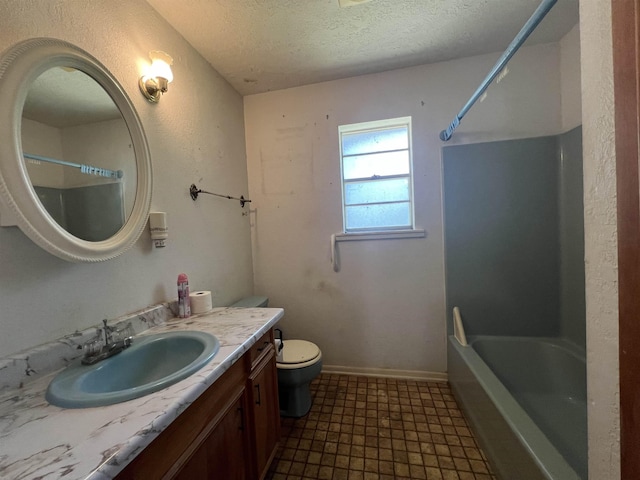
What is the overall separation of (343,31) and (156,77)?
1.10m

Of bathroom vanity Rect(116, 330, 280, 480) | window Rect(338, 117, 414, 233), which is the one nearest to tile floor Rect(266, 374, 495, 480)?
bathroom vanity Rect(116, 330, 280, 480)

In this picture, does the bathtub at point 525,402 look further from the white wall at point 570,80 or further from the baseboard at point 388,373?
the white wall at point 570,80

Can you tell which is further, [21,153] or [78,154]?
[78,154]

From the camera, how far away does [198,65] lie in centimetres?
162

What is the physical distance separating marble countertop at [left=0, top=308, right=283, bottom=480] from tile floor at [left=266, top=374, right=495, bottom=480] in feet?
3.13

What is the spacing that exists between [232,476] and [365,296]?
4.48ft

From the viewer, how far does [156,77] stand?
4.01 ft

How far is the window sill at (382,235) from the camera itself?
6.18 feet

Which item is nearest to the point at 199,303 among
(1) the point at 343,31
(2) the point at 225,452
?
(2) the point at 225,452

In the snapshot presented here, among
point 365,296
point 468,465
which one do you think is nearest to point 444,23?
point 365,296

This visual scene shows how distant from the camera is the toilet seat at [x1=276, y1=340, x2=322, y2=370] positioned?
59.9 inches

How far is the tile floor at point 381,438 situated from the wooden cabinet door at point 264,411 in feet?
0.51

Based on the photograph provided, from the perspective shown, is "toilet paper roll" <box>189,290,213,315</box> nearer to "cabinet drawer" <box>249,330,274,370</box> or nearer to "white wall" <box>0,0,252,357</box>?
"white wall" <box>0,0,252,357</box>

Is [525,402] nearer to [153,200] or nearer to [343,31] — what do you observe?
[153,200]
